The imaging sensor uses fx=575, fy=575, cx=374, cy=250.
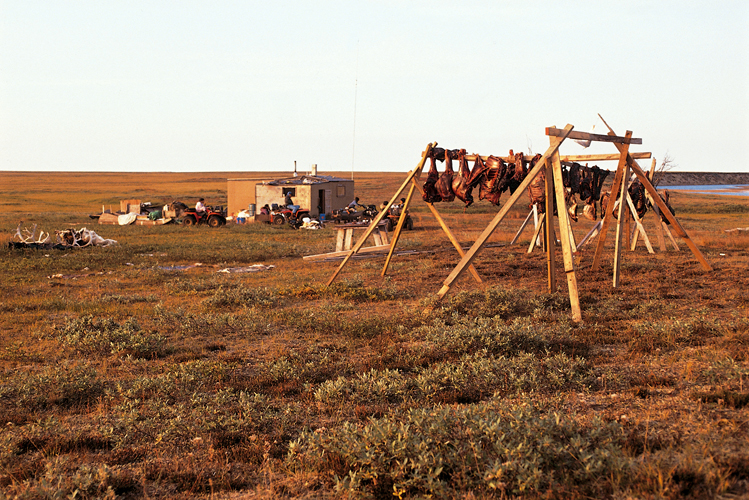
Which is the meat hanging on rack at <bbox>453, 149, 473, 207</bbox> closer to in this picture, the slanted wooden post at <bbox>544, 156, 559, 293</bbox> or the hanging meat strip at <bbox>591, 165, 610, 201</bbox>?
the slanted wooden post at <bbox>544, 156, 559, 293</bbox>

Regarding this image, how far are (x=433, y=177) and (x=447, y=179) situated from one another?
0.31 meters

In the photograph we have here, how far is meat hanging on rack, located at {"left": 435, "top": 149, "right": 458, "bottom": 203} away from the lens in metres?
11.3

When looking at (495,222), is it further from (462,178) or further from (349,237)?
(349,237)

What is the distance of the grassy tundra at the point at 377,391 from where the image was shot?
359 cm

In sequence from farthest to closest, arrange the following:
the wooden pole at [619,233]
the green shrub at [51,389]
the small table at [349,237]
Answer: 1. the small table at [349,237]
2. the wooden pole at [619,233]
3. the green shrub at [51,389]

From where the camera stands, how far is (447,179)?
1154 centimetres

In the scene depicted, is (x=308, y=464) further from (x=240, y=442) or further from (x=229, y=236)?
(x=229, y=236)

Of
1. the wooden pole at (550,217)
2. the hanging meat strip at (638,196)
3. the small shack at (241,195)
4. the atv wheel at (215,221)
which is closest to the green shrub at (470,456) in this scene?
the wooden pole at (550,217)

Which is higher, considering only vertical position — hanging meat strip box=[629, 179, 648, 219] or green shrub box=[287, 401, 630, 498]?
hanging meat strip box=[629, 179, 648, 219]

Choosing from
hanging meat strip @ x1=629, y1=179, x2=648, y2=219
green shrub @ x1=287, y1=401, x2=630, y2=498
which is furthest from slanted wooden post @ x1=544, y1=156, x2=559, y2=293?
hanging meat strip @ x1=629, y1=179, x2=648, y2=219

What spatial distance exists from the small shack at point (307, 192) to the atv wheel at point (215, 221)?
336 centimetres

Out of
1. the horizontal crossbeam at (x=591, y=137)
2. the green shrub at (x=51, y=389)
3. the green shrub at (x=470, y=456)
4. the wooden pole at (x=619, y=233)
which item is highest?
the horizontal crossbeam at (x=591, y=137)

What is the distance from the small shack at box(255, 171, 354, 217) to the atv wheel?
3360mm

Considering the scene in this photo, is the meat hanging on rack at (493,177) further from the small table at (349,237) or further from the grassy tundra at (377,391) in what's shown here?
the small table at (349,237)
